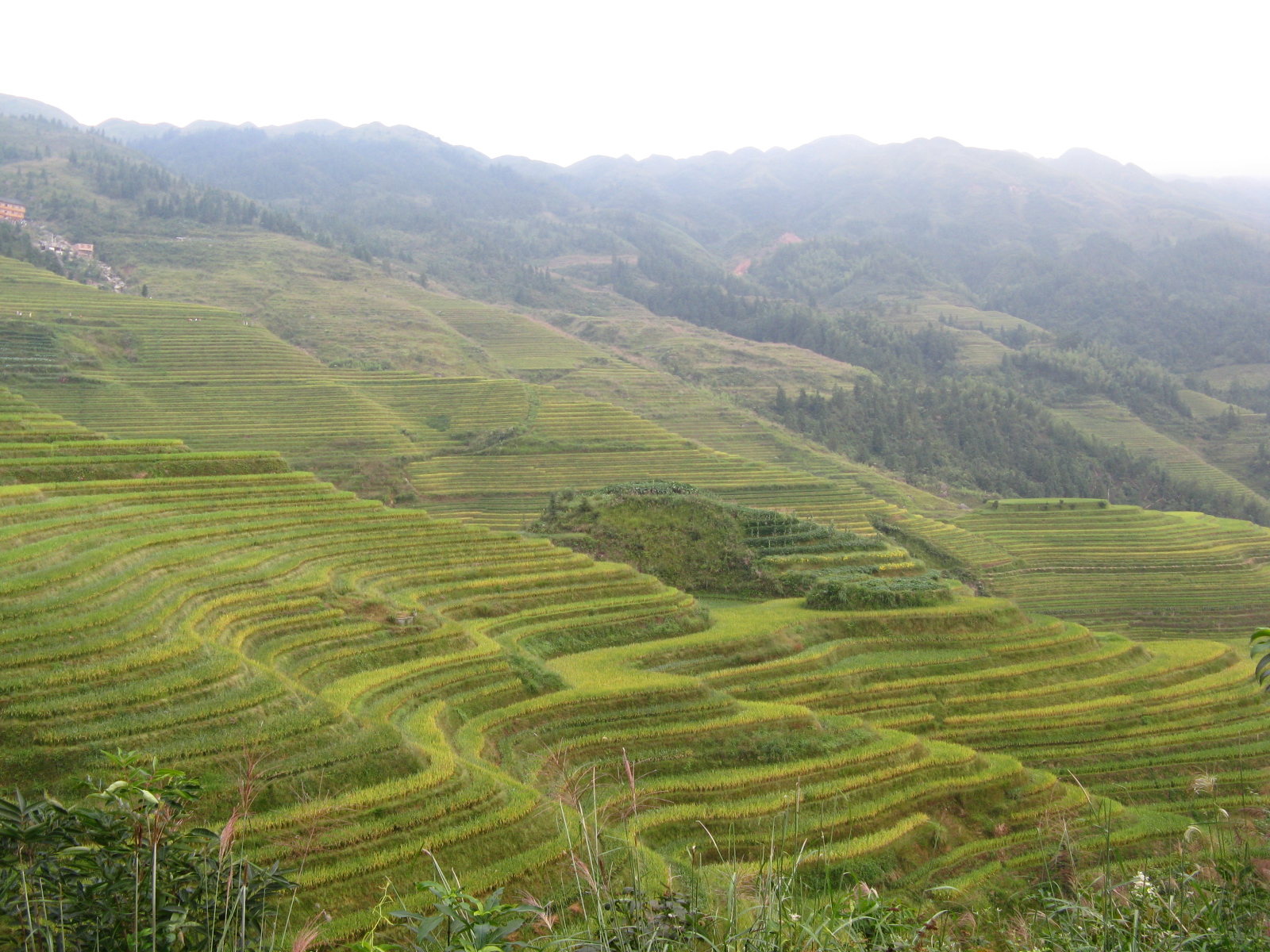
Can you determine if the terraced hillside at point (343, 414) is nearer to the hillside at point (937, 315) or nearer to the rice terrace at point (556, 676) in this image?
the rice terrace at point (556, 676)

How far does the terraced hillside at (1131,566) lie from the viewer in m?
43.7

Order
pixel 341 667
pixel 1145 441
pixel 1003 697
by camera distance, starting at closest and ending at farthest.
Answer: pixel 341 667 < pixel 1003 697 < pixel 1145 441

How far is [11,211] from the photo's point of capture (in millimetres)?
105562

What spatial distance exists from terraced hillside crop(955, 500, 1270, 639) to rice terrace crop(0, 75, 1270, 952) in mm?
268

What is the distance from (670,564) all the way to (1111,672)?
52.2ft

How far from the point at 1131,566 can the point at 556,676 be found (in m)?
41.5

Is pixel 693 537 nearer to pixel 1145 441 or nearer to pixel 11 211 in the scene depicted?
pixel 1145 441

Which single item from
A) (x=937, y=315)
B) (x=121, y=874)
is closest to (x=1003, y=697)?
(x=121, y=874)

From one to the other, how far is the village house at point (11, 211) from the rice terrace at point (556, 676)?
4648 centimetres

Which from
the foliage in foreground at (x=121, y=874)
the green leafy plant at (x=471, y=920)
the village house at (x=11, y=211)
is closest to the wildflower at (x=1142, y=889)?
the green leafy plant at (x=471, y=920)

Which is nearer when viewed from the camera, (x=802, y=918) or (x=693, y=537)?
(x=802, y=918)

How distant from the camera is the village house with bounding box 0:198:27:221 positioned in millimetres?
104375

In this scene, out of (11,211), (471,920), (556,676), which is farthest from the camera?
(11,211)

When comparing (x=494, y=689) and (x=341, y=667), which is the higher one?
(x=341, y=667)
